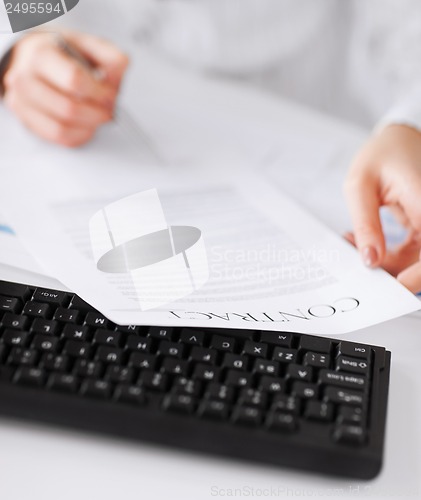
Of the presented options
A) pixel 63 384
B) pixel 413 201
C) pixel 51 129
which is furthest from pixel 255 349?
pixel 51 129

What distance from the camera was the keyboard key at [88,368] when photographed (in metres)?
0.37

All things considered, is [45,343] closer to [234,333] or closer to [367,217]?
[234,333]

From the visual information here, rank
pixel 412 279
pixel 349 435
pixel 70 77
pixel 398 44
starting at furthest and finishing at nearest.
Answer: pixel 398 44 → pixel 70 77 → pixel 412 279 → pixel 349 435

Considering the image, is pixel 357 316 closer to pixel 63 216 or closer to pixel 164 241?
pixel 164 241

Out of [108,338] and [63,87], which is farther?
[63,87]

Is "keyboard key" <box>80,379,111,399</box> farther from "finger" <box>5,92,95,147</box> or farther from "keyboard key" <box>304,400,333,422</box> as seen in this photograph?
"finger" <box>5,92,95,147</box>

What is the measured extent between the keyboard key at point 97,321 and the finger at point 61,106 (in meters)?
0.31

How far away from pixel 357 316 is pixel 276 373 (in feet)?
0.32

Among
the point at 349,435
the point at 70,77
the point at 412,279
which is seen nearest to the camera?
the point at 349,435

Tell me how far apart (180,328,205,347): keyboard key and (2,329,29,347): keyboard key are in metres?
0.09

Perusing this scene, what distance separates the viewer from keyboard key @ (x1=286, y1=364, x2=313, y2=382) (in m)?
0.39

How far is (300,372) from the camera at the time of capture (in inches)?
15.5

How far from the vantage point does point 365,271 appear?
511 millimetres

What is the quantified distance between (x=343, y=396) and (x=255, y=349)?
0.20 ft
